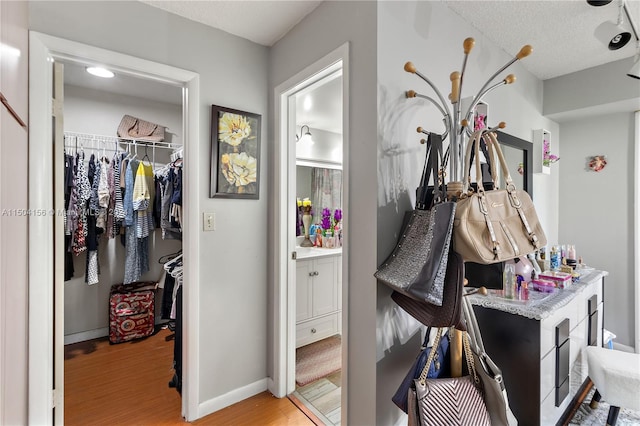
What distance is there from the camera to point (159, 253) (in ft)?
10.9

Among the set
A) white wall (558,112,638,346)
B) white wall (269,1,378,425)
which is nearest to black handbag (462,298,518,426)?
white wall (269,1,378,425)

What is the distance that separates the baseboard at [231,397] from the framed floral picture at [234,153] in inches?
50.2

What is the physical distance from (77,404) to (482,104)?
3212mm

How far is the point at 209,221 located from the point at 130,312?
5.93 feet

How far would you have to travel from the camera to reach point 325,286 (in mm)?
2982

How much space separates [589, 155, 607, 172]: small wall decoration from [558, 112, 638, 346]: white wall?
0.09 ft

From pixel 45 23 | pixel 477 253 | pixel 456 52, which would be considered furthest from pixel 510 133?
pixel 45 23

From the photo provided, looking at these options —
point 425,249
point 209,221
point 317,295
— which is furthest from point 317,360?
point 425,249

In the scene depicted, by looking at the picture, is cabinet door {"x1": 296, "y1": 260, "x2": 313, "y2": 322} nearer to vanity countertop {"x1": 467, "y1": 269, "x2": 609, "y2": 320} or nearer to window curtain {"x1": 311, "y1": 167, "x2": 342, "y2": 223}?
window curtain {"x1": 311, "y1": 167, "x2": 342, "y2": 223}

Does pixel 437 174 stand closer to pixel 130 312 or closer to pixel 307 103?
pixel 307 103

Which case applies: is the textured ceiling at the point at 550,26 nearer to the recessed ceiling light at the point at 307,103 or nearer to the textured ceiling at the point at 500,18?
the textured ceiling at the point at 500,18

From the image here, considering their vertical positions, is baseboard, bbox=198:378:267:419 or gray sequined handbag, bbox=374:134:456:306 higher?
gray sequined handbag, bbox=374:134:456:306

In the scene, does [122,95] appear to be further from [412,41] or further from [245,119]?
[412,41]

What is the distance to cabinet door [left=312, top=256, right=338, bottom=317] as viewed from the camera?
290cm
